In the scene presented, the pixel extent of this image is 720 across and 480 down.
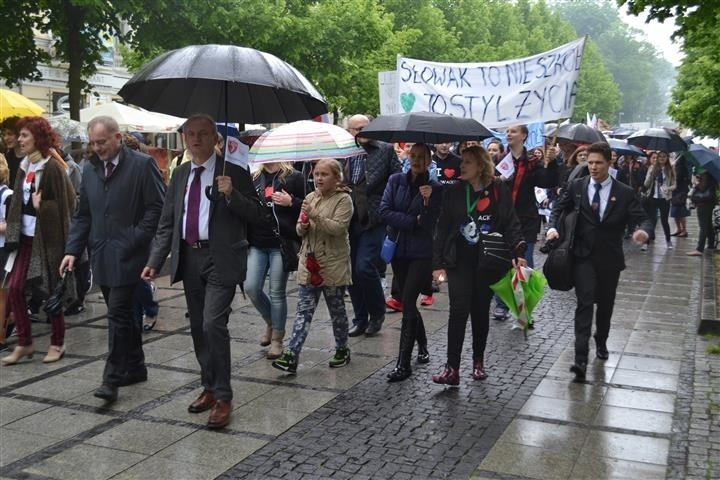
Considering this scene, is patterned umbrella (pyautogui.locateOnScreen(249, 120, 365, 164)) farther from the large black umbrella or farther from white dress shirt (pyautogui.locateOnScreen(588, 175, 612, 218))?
white dress shirt (pyautogui.locateOnScreen(588, 175, 612, 218))

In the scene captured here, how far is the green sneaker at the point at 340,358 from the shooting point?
734 cm

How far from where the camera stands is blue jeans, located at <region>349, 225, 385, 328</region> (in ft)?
27.6

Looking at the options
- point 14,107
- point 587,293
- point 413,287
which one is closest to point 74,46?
point 14,107

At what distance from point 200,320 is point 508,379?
8.27 ft

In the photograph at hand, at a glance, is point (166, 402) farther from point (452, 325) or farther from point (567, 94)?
point (567, 94)

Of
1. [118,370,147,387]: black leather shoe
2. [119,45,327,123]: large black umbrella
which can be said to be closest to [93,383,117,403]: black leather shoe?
[118,370,147,387]: black leather shoe

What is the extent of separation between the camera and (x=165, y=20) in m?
18.0

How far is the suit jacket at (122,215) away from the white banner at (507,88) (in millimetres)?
3665

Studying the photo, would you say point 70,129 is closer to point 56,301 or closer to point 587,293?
point 56,301

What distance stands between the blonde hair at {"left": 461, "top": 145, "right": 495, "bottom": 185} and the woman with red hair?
11.2ft

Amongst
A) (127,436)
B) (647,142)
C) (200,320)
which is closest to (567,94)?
(200,320)

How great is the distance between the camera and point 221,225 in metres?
5.84

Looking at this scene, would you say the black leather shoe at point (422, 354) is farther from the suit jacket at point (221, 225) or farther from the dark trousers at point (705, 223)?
the dark trousers at point (705, 223)

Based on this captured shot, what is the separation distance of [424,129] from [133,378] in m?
2.87
